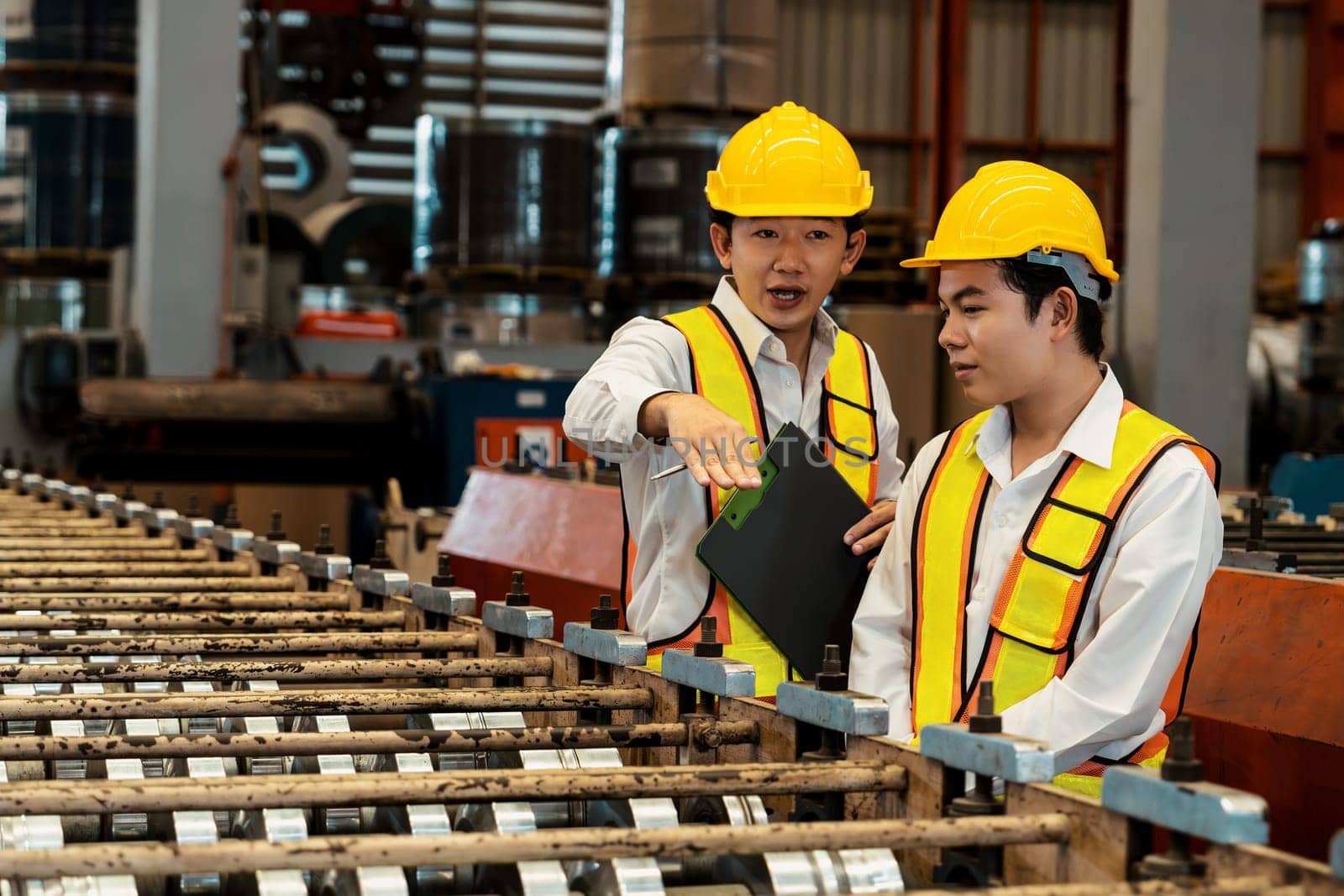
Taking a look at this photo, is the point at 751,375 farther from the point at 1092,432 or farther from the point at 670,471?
the point at 1092,432

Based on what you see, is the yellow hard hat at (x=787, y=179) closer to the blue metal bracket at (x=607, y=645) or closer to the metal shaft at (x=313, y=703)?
the blue metal bracket at (x=607, y=645)

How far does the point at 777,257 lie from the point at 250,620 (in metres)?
0.98

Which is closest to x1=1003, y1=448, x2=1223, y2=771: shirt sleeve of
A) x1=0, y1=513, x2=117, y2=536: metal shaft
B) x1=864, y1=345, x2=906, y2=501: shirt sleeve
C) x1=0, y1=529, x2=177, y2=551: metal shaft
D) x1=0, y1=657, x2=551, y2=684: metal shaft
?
x1=0, y1=657, x2=551, y2=684: metal shaft

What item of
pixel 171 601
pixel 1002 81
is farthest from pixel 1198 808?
pixel 1002 81

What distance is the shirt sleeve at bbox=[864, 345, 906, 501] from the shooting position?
9.16 feet

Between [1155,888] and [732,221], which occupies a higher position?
[732,221]

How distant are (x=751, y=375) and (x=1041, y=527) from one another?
701 millimetres

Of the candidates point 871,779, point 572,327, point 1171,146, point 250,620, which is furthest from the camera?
point 572,327

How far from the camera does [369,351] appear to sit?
1059 cm

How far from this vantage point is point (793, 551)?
8.16 ft

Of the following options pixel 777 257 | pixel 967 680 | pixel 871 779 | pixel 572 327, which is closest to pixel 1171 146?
pixel 572 327

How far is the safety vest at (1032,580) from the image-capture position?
6.58 feet

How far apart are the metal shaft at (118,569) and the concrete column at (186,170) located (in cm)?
668

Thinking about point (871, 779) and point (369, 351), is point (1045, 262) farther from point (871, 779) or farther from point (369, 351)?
point (369, 351)
